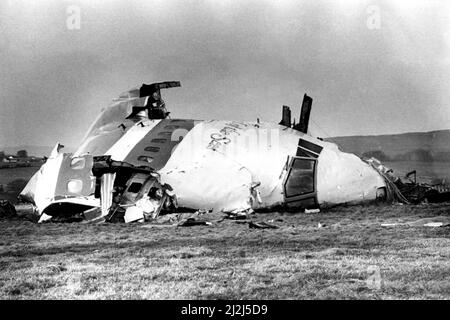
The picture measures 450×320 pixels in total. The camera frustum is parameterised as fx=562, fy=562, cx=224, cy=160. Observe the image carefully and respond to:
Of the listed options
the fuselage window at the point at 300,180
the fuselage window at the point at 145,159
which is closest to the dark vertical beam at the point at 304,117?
the fuselage window at the point at 300,180

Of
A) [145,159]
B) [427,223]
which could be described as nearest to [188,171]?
[145,159]

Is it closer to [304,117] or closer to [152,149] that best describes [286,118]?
[304,117]

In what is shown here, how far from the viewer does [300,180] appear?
65.3 feet

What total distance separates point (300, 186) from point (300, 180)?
22 centimetres

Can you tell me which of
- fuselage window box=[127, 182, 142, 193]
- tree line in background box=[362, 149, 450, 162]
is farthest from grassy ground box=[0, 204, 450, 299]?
tree line in background box=[362, 149, 450, 162]

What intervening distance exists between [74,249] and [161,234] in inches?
111

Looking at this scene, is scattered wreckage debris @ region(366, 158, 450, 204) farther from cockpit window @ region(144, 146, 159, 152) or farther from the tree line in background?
the tree line in background

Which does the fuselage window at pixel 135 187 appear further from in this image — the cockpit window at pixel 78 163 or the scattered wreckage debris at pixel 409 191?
the scattered wreckage debris at pixel 409 191

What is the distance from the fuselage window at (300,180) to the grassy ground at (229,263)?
180 inches

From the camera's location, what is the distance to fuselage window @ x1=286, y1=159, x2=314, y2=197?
19.8 m

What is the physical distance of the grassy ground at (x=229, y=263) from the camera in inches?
289

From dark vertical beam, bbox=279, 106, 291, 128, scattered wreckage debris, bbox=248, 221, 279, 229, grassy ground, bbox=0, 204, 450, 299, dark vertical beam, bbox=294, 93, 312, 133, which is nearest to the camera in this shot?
grassy ground, bbox=0, 204, 450, 299

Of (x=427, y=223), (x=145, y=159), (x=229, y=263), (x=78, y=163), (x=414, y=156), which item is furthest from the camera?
(x=414, y=156)
